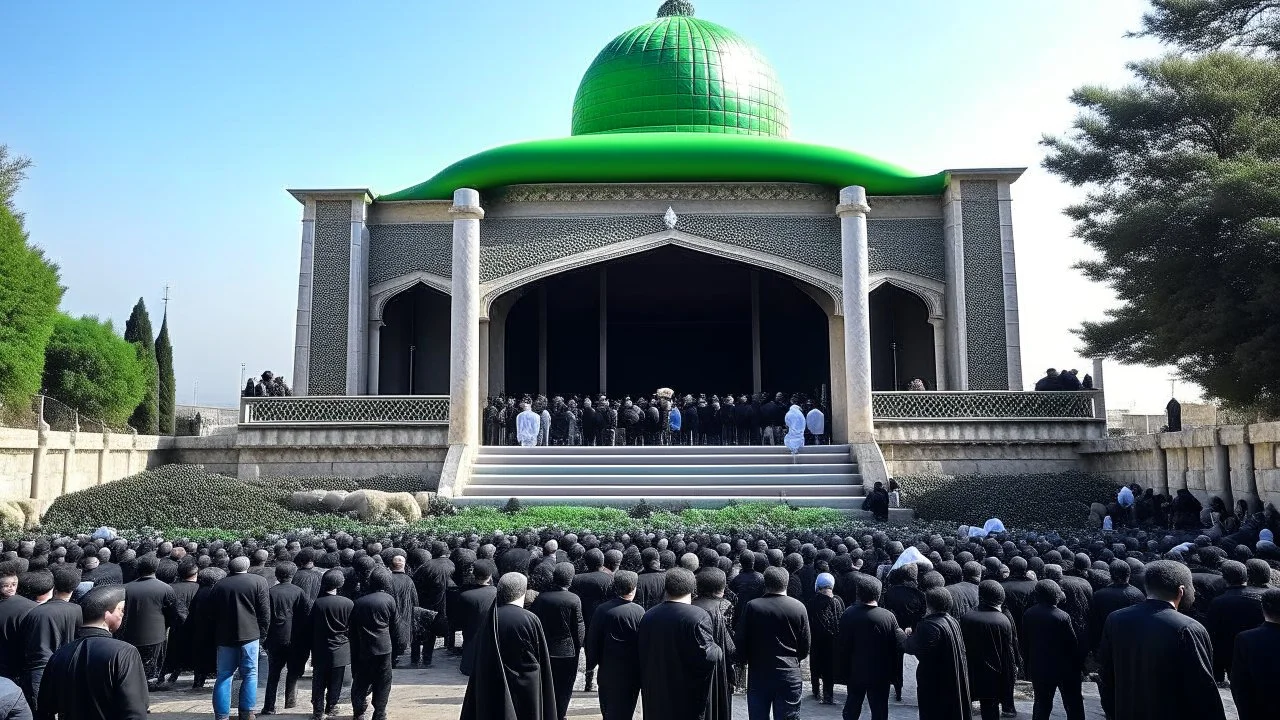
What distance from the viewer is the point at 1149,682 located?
4.02m

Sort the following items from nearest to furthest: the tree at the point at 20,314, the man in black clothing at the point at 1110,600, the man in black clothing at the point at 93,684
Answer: the man in black clothing at the point at 93,684, the man in black clothing at the point at 1110,600, the tree at the point at 20,314

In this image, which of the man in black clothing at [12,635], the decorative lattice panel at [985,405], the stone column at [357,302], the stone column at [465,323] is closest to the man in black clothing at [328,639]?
the man in black clothing at [12,635]

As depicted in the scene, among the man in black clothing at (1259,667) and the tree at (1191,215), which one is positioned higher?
the tree at (1191,215)

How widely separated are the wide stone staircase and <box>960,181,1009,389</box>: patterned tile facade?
3.77 m

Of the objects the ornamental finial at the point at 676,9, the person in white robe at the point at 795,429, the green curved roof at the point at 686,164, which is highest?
the ornamental finial at the point at 676,9

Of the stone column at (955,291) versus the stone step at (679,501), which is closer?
the stone step at (679,501)

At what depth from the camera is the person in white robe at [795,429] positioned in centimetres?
1648

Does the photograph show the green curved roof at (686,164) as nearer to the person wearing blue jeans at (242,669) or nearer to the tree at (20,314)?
the tree at (20,314)

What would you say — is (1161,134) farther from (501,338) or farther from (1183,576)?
(1183,576)

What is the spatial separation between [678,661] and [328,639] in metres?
2.60

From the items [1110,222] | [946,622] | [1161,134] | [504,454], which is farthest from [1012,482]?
[946,622]

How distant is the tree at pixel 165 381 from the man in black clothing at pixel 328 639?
22.4 metres

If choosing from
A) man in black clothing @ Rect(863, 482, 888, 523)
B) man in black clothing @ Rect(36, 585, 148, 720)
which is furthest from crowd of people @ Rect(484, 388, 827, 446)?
man in black clothing @ Rect(36, 585, 148, 720)

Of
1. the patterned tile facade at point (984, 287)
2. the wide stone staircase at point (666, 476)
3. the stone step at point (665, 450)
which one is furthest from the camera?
the patterned tile facade at point (984, 287)
